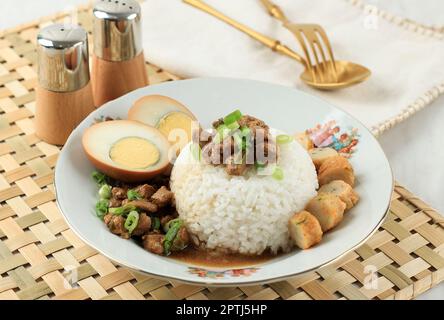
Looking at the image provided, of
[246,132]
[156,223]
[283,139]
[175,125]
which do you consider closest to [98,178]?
[156,223]

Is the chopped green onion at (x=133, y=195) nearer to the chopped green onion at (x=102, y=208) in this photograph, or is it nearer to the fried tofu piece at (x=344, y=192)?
the chopped green onion at (x=102, y=208)

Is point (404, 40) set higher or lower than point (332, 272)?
higher

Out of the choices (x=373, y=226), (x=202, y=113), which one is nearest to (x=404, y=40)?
(x=202, y=113)

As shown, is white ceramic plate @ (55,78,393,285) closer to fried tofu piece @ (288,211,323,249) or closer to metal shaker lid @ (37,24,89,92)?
fried tofu piece @ (288,211,323,249)

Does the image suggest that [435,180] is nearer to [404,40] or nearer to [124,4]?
[404,40]

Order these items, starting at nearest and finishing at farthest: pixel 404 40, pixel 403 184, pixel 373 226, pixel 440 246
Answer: pixel 373 226 < pixel 440 246 < pixel 403 184 < pixel 404 40

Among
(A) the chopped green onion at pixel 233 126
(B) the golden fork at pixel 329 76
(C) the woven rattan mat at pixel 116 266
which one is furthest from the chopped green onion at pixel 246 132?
(B) the golden fork at pixel 329 76

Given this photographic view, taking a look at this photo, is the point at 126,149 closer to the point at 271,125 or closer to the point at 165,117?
the point at 165,117

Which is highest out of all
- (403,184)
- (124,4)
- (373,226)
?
(124,4)

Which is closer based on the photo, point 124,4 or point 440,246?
point 440,246
